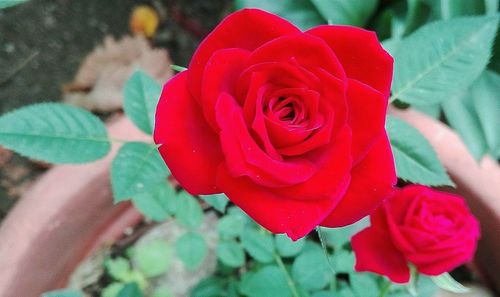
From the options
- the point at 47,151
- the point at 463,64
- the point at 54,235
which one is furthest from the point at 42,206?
the point at 463,64

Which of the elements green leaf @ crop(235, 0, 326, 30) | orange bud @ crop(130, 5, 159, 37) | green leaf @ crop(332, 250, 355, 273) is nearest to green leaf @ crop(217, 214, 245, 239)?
green leaf @ crop(332, 250, 355, 273)

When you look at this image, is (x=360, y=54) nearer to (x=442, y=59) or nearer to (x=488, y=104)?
(x=442, y=59)

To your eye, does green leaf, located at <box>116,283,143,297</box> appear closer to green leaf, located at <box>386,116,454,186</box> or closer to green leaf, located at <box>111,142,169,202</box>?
green leaf, located at <box>111,142,169,202</box>

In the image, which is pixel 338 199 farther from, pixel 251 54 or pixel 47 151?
pixel 47 151

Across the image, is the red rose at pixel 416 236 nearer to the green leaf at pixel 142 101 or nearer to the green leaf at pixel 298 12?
the green leaf at pixel 142 101

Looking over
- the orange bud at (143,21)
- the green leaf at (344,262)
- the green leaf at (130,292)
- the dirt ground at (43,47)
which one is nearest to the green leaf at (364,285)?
the green leaf at (344,262)

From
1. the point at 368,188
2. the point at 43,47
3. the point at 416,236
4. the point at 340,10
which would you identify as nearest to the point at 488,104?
the point at 340,10
